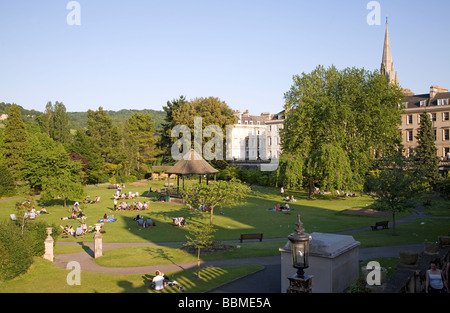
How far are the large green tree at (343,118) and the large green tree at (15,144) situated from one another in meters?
42.9

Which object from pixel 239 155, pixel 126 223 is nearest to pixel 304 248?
pixel 126 223

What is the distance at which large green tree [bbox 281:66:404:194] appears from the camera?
5234 cm

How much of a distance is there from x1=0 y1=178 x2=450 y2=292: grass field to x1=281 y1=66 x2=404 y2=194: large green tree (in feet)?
21.3

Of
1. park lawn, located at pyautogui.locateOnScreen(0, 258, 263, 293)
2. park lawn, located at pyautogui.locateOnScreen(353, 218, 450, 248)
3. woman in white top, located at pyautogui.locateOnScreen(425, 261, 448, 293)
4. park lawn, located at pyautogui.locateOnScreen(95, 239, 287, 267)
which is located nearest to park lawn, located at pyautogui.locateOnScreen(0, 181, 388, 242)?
park lawn, located at pyautogui.locateOnScreen(95, 239, 287, 267)

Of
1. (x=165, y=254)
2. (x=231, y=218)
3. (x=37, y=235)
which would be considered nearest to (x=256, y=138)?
(x=231, y=218)

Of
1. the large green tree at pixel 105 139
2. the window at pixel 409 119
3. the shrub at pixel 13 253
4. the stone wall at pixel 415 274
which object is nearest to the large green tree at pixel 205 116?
the large green tree at pixel 105 139

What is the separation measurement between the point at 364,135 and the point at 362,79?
29.2 ft

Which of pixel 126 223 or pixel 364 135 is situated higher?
pixel 364 135

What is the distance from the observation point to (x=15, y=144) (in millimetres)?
58219

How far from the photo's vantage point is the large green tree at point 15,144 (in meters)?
57.2

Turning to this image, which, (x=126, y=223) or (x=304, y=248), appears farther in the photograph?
(x=126, y=223)

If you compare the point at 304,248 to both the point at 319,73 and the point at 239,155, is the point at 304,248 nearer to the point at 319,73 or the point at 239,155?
the point at 319,73
